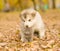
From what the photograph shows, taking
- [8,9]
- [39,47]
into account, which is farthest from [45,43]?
[8,9]

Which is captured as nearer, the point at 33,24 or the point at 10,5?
the point at 33,24

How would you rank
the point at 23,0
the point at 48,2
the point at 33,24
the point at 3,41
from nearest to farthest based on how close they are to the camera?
the point at 33,24 < the point at 3,41 < the point at 23,0 < the point at 48,2

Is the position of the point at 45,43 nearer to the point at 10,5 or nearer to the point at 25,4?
the point at 25,4

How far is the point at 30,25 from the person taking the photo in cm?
734

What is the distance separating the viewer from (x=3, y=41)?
26.8ft

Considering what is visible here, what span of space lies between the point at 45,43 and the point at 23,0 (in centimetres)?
2783

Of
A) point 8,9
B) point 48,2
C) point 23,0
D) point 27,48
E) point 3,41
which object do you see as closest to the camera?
point 27,48

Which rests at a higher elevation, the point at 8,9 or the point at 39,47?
the point at 39,47

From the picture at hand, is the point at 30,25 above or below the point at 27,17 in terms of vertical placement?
below

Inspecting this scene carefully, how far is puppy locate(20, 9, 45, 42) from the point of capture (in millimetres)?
7316

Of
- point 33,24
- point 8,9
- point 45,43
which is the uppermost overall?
point 33,24

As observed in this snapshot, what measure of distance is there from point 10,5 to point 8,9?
0.80 m

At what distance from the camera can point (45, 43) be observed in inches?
306

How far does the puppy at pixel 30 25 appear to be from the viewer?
24.0 feet
